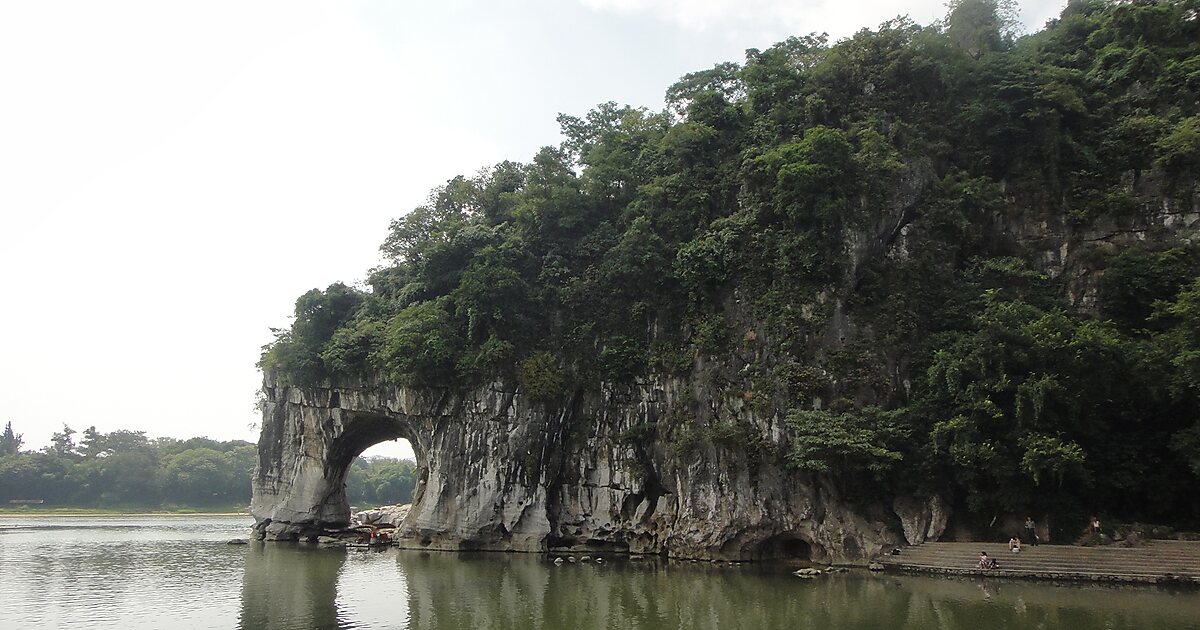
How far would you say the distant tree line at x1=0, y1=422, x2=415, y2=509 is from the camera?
199 feet

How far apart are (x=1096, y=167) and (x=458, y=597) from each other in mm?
24309

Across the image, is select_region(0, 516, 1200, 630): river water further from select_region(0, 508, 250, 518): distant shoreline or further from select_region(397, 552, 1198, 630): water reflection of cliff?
select_region(0, 508, 250, 518): distant shoreline

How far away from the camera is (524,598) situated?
55.2ft

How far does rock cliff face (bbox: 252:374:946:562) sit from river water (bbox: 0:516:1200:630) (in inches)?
77.0

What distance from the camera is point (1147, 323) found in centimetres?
2128

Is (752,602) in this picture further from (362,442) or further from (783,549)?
(362,442)

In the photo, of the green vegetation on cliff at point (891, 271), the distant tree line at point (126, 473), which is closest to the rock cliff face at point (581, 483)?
the green vegetation on cliff at point (891, 271)

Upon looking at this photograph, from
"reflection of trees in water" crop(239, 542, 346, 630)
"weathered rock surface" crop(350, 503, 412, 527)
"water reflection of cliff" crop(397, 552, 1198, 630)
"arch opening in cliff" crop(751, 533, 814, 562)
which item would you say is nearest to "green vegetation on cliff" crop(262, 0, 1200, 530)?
"arch opening in cliff" crop(751, 533, 814, 562)

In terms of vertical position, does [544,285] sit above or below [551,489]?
above

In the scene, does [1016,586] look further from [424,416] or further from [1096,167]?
[424,416]

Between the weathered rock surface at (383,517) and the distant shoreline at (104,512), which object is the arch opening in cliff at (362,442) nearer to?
the weathered rock surface at (383,517)

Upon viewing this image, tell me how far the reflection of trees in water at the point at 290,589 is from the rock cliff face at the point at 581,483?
16.3 feet

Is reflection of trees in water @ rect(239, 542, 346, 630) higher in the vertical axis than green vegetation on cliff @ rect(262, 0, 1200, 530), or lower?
lower

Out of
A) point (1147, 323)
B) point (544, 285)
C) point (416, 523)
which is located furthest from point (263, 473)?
point (1147, 323)
